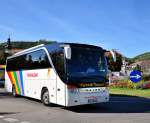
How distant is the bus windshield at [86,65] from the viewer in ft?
50.2

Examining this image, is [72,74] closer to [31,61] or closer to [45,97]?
[45,97]

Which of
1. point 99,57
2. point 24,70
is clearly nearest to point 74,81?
point 99,57

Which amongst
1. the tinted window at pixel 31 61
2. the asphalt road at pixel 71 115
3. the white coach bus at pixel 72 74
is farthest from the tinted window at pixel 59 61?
the asphalt road at pixel 71 115

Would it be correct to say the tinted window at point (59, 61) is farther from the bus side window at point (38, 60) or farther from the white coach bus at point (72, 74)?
the bus side window at point (38, 60)

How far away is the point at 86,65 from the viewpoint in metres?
15.7

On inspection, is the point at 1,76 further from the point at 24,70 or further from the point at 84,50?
the point at 84,50

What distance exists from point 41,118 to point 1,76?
27865 millimetres

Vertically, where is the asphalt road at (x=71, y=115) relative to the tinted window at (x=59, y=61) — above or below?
below

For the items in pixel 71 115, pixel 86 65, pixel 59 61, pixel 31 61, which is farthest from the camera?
pixel 31 61

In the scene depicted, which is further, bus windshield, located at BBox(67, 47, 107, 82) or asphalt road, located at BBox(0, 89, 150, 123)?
bus windshield, located at BBox(67, 47, 107, 82)

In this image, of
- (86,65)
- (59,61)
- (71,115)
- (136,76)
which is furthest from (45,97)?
(136,76)

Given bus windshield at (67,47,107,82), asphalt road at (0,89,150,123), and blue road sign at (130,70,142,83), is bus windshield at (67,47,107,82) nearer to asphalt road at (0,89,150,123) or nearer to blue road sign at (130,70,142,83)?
asphalt road at (0,89,150,123)

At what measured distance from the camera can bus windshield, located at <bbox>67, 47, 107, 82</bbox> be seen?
50.2ft

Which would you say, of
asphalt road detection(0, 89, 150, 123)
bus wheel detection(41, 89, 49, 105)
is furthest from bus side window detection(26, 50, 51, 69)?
asphalt road detection(0, 89, 150, 123)
